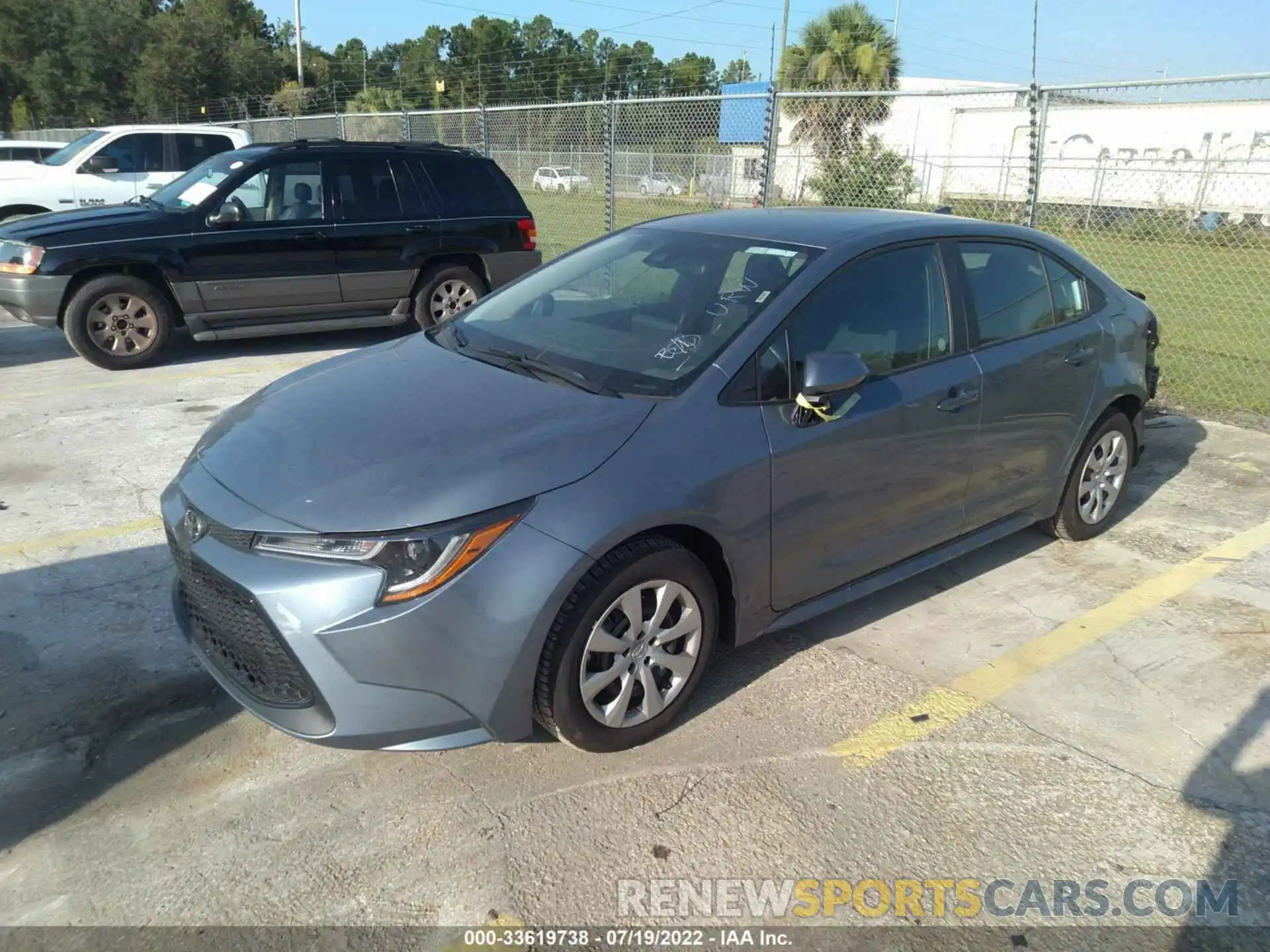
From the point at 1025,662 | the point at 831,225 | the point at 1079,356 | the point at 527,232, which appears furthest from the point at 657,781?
the point at 527,232

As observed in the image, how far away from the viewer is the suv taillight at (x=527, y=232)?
29.8 ft

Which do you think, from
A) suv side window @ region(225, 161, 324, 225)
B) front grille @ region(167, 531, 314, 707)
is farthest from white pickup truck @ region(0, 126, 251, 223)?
front grille @ region(167, 531, 314, 707)

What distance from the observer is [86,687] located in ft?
11.0

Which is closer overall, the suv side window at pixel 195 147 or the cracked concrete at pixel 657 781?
the cracked concrete at pixel 657 781

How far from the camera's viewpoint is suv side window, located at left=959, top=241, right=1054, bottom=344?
13.2 ft

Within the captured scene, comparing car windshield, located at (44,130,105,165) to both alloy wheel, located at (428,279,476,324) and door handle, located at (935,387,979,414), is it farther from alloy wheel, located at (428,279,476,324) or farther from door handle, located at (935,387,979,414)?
door handle, located at (935,387,979,414)

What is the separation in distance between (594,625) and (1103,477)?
3.30m

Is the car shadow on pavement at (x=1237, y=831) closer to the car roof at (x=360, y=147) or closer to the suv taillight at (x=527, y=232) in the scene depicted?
the suv taillight at (x=527, y=232)

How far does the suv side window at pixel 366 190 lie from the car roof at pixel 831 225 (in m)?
4.71

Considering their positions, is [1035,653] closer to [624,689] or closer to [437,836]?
[624,689]

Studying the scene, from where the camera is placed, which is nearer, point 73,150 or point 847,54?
point 73,150

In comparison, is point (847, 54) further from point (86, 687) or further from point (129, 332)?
point (86, 687)

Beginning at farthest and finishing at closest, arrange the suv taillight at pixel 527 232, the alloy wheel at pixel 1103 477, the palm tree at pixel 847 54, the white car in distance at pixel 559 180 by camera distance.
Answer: the palm tree at pixel 847 54 → the white car in distance at pixel 559 180 → the suv taillight at pixel 527 232 → the alloy wheel at pixel 1103 477

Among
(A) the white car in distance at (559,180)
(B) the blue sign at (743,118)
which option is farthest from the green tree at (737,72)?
(A) the white car in distance at (559,180)
